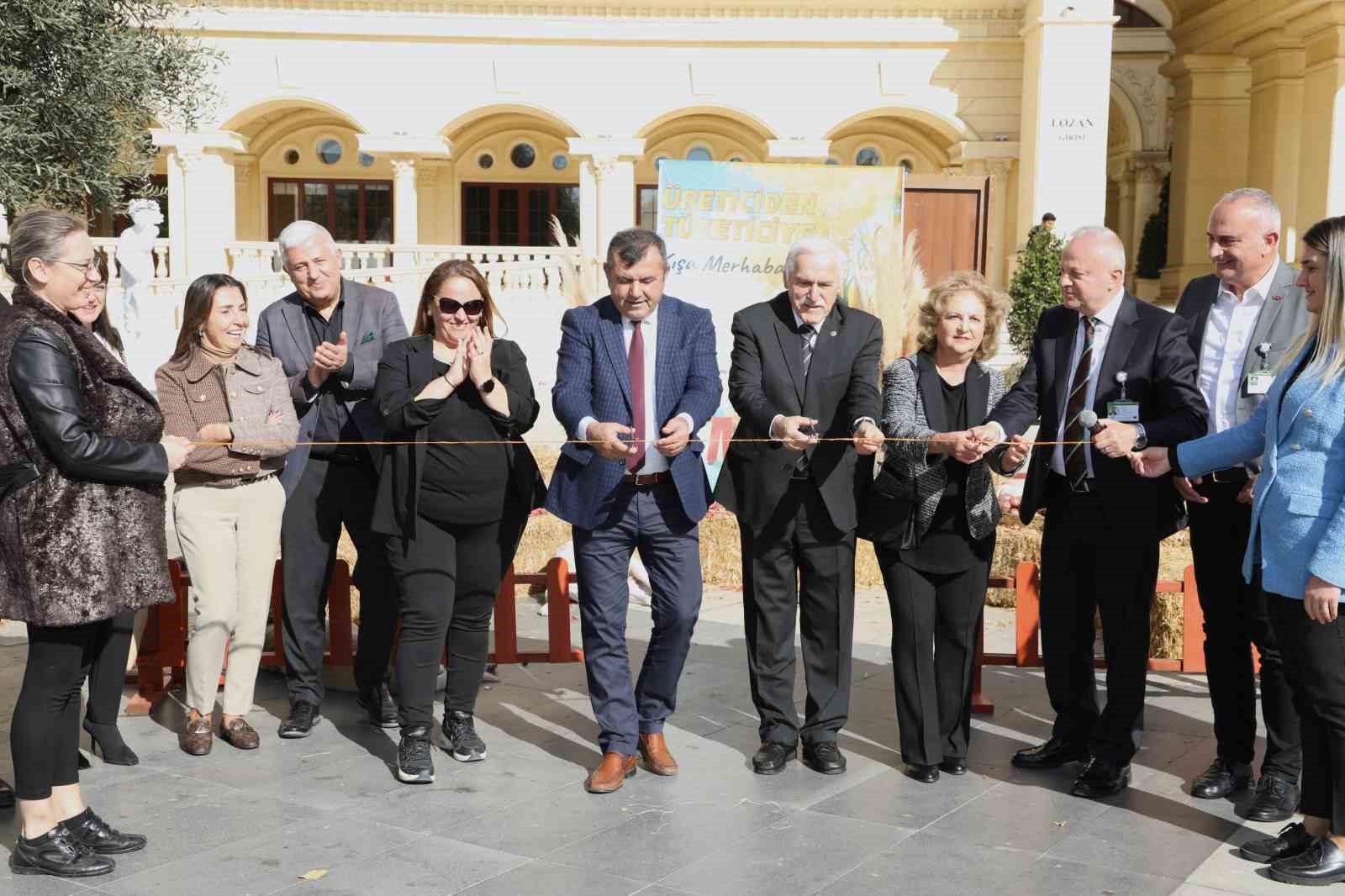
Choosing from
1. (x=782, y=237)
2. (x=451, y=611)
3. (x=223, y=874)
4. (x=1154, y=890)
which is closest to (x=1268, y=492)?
(x=1154, y=890)

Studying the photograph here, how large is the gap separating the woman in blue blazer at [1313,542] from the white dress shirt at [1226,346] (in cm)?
62

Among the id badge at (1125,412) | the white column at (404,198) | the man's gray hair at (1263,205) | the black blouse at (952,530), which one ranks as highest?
the white column at (404,198)

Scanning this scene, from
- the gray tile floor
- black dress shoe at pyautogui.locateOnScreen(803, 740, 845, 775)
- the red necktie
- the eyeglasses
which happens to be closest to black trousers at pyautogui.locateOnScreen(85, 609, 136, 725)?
the gray tile floor

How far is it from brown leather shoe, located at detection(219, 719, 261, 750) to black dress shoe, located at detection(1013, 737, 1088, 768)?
3.02 meters

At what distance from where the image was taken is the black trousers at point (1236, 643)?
4.71m

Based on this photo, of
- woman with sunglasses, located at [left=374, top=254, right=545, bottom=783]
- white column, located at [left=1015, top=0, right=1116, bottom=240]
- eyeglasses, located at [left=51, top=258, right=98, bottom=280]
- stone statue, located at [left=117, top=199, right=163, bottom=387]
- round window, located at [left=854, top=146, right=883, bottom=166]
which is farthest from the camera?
round window, located at [left=854, top=146, right=883, bottom=166]

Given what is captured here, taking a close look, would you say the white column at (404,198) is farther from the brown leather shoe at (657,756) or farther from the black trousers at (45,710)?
the black trousers at (45,710)

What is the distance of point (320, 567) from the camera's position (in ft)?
18.7

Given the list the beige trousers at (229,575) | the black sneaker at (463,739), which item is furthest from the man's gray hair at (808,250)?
the beige trousers at (229,575)

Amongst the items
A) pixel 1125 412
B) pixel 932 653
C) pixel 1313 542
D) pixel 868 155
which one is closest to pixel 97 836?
pixel 932 653

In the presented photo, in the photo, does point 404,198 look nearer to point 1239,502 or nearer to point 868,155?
point 868,155

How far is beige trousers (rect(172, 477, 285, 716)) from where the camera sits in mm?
5277

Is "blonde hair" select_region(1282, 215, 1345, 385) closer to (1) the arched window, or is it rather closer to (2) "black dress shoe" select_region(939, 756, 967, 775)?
(2) "black dress shoe" select_region(939, 756, 967, 775)

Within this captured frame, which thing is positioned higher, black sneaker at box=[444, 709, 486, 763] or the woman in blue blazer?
the woman in blue blazer
